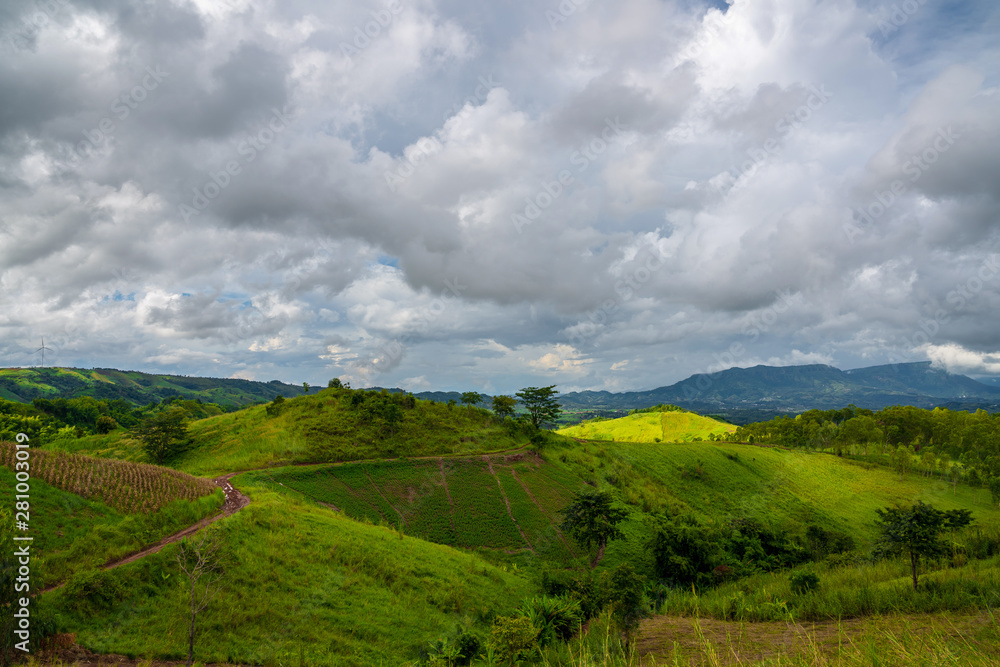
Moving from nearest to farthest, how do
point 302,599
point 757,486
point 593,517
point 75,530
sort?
point 75,530 → point 302,599 → point 593,517 → point 757,486

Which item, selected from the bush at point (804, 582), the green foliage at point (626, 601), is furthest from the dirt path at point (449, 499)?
the bush at point (804, 582)

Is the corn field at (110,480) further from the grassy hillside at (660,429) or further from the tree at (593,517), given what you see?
the grassy hillside at (660,429)

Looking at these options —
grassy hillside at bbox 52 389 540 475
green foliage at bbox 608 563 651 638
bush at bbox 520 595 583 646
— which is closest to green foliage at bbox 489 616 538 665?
bush at bbox 520 595 583 646

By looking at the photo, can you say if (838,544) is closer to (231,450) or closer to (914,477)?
(914,477)

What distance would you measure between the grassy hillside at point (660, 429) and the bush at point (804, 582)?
109946mm

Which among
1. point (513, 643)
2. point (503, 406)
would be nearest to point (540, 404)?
point (503, 406)

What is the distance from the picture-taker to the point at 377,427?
56406 mm

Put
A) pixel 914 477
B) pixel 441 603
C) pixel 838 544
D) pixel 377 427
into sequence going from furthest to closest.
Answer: pixel 914 477 → pixel 377 427 → pixel 838 544 → pixel 441 603

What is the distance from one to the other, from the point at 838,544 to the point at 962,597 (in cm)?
3806

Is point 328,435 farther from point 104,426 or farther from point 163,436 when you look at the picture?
point 104,426

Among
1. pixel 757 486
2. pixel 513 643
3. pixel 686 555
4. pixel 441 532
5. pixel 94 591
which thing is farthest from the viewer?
pixel 757 486

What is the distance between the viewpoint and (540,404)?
2623 inches

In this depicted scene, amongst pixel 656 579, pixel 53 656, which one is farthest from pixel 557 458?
pixel 53 656

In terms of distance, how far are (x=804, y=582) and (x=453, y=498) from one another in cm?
3180
